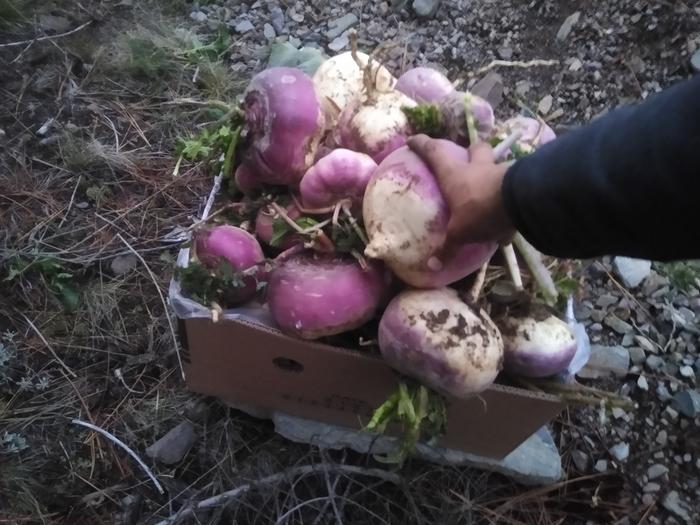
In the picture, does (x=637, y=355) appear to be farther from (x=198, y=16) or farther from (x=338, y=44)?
(x=198, y=16)

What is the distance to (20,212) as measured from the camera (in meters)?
1.66

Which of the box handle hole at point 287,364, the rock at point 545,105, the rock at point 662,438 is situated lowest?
the rock at point 662,438

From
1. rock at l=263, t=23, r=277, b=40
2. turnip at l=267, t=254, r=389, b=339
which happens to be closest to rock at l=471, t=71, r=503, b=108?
turnip at l=267, t=254, r=389, b=339

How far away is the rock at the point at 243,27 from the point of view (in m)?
2.11

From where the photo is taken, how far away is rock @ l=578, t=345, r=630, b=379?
139 centimetres

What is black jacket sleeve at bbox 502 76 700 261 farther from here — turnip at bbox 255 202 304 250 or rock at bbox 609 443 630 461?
rock at bbox 609 443 630 461

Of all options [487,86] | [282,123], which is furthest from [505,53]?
[282,123]

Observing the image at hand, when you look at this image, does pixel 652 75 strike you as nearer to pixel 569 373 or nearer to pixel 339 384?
pixel 569 373

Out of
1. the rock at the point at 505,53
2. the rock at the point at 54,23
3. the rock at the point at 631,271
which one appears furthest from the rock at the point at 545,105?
the rock at the point at 54,23

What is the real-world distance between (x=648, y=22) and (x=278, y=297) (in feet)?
4.42

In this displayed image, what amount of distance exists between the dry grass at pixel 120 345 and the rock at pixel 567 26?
923mm

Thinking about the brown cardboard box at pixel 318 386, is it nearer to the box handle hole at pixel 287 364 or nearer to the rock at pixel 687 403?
the box handle hole at pixel 287 364

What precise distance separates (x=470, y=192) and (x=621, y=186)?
0.21m

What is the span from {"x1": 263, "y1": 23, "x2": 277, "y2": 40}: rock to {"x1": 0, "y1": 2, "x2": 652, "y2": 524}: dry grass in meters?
0.20
